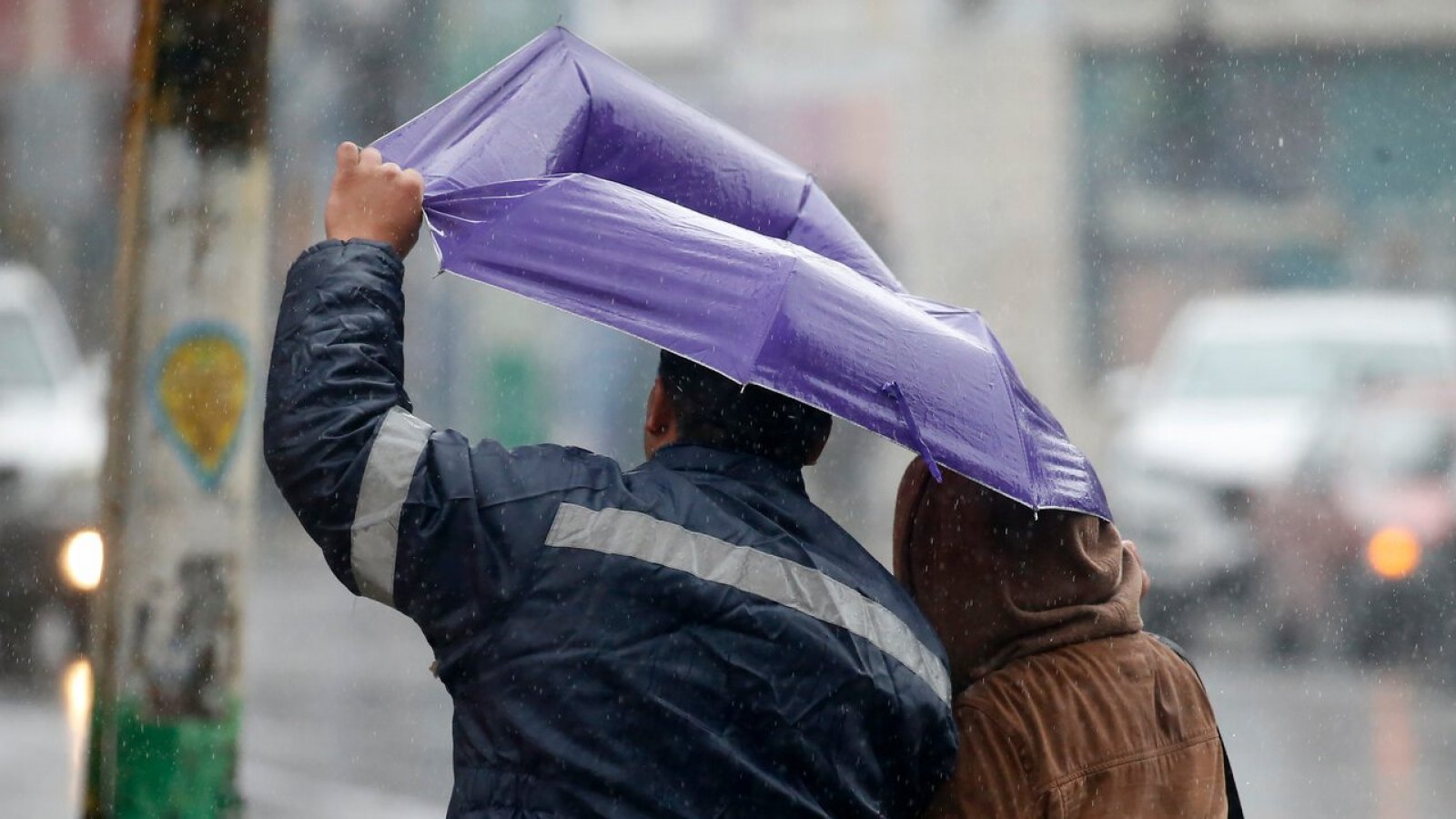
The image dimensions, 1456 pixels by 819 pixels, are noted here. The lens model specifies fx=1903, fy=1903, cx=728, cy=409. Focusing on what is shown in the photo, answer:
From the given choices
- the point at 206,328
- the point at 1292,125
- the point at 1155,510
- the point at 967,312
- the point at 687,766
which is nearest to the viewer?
the point at 687,766

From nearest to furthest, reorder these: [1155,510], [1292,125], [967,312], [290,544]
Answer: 1. [967,312]
2. [1155,510]
3. [290,544]
4. [1292,125]

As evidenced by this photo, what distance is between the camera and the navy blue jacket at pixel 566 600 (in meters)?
2.10

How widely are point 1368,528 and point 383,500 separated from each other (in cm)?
870

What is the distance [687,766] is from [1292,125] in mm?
20829

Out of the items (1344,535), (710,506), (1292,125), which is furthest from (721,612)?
(1292,125)

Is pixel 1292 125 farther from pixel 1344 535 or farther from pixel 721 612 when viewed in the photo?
pixel 721 612

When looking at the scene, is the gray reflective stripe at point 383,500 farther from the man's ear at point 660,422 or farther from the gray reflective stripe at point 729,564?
the man's ear at point 660,422

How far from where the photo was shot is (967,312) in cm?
278

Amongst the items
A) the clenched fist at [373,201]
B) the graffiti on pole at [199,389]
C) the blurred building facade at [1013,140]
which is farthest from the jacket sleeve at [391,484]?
the blurred building facade at [1013,140]

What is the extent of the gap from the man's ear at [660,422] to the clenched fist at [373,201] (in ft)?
1.19

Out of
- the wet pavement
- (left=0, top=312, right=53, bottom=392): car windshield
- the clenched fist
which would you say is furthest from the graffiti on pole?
(left=0, top=312, right=53, bottom=392): car windshield

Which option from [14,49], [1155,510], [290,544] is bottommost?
[290,544]

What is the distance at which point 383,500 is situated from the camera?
6.84 ft

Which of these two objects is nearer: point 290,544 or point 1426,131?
point 290,544
